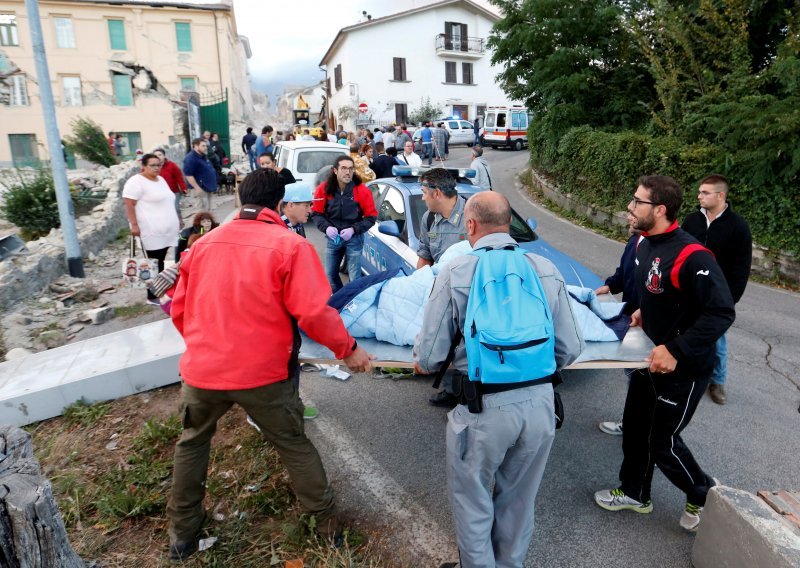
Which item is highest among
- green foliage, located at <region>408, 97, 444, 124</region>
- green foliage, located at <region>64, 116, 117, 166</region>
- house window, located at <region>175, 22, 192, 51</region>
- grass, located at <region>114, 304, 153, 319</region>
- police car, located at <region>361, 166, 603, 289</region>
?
house window, located at <region>175, 22, 192, 51</region>

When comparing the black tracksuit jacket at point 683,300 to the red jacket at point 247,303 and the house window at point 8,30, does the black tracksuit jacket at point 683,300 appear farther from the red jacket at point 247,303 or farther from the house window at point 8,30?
the house window at point 8,30

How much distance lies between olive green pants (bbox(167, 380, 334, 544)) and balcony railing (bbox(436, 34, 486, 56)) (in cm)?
3976

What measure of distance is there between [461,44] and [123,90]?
24.4m

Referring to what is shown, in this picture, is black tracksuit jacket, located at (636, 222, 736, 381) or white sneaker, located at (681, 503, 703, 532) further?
white sneaker, located at (681, 503, 703, 532)

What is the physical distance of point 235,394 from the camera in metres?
2.46

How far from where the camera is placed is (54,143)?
7.25 m

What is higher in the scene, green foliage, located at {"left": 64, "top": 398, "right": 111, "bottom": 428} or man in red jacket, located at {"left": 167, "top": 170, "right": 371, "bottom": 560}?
man in red jacket, located at {"left": 167, "top": 170, "right": 371, "bottom": 560}

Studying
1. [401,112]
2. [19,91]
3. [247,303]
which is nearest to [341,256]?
[247,303]

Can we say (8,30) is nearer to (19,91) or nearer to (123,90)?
(19,91)

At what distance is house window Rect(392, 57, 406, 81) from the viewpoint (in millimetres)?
37281

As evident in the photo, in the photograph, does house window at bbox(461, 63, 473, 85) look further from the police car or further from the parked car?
the police car

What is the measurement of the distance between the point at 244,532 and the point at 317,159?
980cm

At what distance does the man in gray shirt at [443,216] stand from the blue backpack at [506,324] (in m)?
2.16

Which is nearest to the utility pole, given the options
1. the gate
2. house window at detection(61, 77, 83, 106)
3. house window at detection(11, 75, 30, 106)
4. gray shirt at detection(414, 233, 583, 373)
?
gray shirt at detection(414, 233, 583, 373)
